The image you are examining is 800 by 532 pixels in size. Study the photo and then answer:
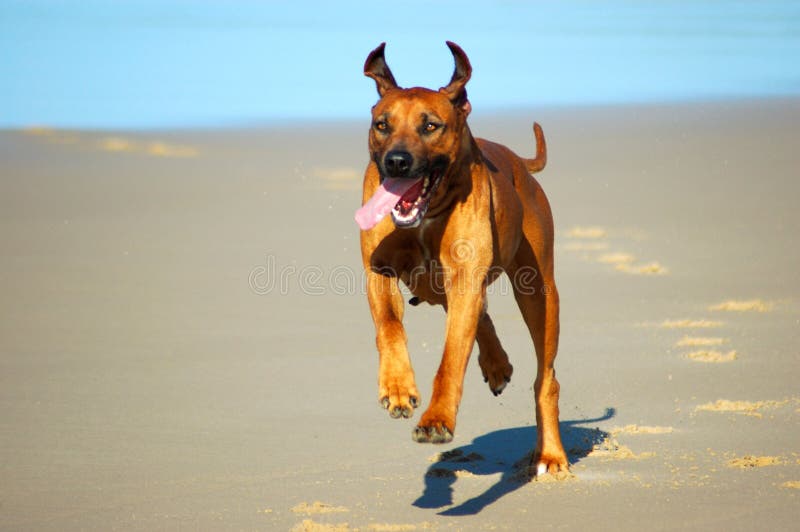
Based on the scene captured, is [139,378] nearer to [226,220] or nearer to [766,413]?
[766,413]

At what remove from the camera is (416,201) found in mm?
5789

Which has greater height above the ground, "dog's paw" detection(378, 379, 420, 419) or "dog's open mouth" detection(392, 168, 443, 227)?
"dog's open mouth" detection(392, 168, 443, 227)

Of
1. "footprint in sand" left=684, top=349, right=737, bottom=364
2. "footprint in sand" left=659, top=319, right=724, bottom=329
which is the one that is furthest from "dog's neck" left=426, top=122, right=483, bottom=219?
"footprint in sand" left=659, top=319, right=724, bottom=329

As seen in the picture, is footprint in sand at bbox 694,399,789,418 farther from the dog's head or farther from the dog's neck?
the dog's head

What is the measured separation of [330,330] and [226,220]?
561cm

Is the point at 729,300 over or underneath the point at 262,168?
underneath

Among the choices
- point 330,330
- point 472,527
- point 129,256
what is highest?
point 129,256

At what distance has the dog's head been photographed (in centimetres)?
565

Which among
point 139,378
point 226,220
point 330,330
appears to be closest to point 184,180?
point 226,220

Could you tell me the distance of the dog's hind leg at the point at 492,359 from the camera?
717cm

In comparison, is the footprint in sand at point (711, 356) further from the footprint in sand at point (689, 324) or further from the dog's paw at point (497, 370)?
the dog's paw at point (497, 370)

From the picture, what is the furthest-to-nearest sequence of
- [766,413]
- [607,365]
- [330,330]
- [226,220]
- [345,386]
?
[226,220] < [330,330] < [607,365] < [345,386] < [766,413]

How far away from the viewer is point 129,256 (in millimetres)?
13984

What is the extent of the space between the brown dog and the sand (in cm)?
99
